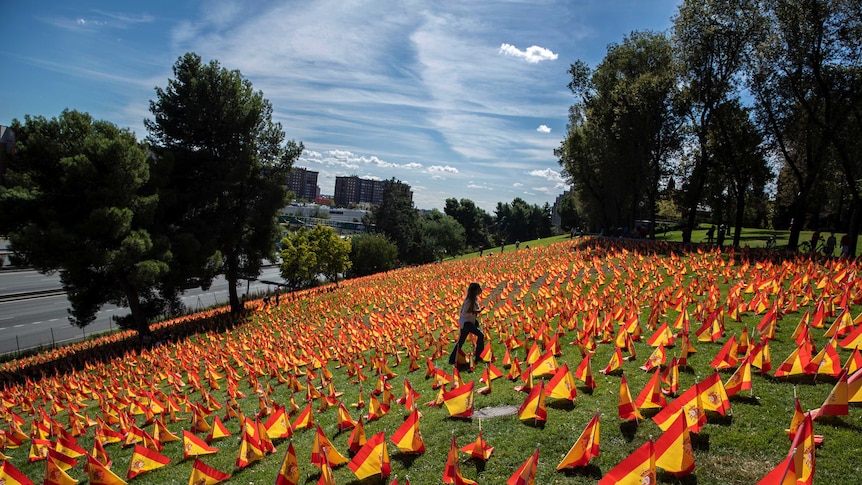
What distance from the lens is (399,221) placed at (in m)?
78.6

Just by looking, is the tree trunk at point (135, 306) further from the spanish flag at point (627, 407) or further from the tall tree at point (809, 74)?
the tall tree at point (809, 74)

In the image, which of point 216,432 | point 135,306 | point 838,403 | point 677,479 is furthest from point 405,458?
point 135,306

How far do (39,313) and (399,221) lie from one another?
49.8 meters

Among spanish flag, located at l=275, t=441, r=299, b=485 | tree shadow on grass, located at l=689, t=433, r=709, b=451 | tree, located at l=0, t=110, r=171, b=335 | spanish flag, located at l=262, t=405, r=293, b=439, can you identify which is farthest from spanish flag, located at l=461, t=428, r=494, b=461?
tree, located at l=0, t=110, r=171, b=335

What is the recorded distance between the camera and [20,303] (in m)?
42.9

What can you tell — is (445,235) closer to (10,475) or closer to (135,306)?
(135,306)

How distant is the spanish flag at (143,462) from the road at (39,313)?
2587 cm

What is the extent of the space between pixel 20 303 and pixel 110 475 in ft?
163

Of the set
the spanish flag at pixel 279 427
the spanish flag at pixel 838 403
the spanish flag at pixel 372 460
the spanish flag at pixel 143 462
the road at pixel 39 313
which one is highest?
the spanish flag at pixel 838 403

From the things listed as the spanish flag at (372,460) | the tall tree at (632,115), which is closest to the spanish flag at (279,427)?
the spanish flag at (372,460)

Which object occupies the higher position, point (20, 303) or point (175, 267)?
point (175, 267)

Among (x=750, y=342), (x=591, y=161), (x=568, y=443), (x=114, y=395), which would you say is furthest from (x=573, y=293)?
(x=591, y=161)

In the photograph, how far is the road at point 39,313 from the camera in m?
31.1

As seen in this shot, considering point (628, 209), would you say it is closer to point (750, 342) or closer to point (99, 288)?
point (750, 342)
